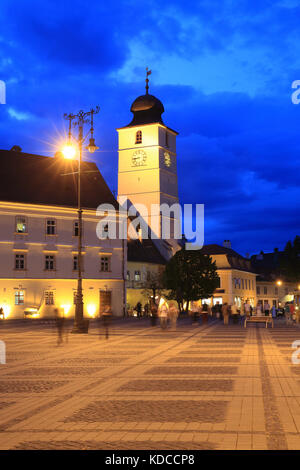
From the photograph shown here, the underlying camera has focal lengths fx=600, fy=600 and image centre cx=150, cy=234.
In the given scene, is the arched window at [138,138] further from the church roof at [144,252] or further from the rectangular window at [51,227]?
the rectangular window at [51,227]

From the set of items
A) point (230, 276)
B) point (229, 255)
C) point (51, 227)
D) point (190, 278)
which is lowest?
point (190, 278)

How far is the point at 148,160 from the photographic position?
303 ft

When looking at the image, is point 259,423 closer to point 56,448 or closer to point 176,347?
point 56,448

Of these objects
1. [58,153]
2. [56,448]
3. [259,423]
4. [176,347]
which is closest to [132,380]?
[259,423]

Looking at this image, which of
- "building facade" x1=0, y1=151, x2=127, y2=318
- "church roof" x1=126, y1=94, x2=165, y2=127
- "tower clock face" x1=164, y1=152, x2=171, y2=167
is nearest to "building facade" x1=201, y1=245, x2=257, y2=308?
"tower clock face" x1=164, y1=152, x2=171, y2=167

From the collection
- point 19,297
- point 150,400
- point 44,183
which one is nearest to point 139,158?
point 44,183

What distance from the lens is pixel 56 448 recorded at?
21.8 ft

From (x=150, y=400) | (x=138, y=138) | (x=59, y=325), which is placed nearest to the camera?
(x=150, y=400)

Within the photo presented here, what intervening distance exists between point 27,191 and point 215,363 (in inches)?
1574

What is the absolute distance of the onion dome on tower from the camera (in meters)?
94.1

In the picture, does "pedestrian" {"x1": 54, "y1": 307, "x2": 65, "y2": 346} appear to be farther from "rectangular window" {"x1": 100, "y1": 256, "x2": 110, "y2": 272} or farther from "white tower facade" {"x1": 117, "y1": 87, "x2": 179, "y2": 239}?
"white tower facade" {"x1": 117, "y1": 87, "x2": 179, "y2": 239}

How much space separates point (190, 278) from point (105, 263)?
12687 millimetres

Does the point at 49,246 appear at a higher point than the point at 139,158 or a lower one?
lower

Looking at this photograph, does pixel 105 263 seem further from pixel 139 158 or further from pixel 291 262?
pixel 139 158
